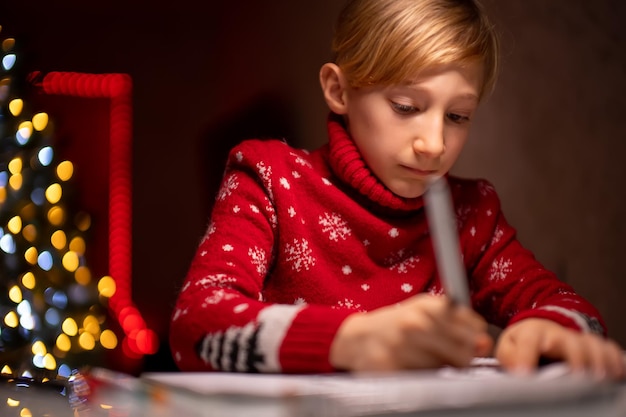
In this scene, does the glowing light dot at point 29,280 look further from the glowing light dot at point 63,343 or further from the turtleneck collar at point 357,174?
the turtleneck collar at point 357,174

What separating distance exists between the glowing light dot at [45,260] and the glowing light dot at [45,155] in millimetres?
146

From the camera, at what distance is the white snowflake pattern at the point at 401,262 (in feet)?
3.78

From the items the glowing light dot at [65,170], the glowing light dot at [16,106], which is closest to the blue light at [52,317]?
the glowing light dot at [65,170]

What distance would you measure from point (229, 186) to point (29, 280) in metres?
0.42

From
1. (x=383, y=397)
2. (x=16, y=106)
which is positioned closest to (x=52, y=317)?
(x=16, y=106)

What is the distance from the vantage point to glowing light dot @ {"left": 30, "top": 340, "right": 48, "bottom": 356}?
1.29 meters

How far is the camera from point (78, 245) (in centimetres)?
135

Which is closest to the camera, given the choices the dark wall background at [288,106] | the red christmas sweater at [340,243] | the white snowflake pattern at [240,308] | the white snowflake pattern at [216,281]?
the white snowflake pattern at [240,308]

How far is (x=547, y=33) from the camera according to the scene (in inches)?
65.1

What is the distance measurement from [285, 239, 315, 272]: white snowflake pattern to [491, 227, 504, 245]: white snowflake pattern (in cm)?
29

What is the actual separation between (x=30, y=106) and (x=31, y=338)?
0.38 metres

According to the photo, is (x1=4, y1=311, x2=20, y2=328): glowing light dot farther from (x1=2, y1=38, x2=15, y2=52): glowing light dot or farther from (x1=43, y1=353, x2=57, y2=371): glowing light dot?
(x1=2, y1=38, x2=15, y2=52): glowing light dot

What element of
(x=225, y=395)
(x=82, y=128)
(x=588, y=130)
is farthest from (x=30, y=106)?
(x=588, y=130)

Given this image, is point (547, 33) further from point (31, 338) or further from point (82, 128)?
point (31, 338)
